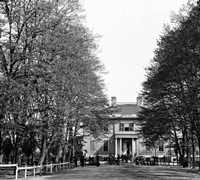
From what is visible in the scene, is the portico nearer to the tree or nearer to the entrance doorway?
the entrance doorway

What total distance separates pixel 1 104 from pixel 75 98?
798 centimetres

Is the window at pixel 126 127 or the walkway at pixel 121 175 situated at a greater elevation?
the window at pixel 126 127

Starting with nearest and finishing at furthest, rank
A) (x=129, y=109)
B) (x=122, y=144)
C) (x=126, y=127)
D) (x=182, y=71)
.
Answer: (x=182, y=71)
(x=122, y=144)
(x=126, y=127)
(x=129, y=109)

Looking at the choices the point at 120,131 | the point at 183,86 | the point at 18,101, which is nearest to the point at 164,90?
the point at 183,86

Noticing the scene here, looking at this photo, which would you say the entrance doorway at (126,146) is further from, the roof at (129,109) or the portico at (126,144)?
the roof at (129,109)

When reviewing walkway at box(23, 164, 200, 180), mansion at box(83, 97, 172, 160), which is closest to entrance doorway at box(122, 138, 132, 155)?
mansion at box(83, 97, 172, 160)

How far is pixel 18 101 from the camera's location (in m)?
20.1

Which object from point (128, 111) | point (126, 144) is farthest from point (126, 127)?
point (128, 111)

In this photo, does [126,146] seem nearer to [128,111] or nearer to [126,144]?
[126,144]

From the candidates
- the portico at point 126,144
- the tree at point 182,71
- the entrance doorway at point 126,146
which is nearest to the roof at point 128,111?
the portico at point 126,144

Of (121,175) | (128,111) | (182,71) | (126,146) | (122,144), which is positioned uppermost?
(128,111)

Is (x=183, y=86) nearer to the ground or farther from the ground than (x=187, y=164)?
farther from the ground

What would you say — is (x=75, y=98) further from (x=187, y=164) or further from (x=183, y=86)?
(x=187, y=164)

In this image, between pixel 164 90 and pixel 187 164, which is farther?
pixel 187 164
